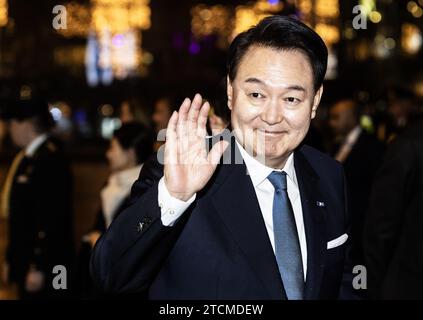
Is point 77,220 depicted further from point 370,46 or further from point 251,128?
point 370,46

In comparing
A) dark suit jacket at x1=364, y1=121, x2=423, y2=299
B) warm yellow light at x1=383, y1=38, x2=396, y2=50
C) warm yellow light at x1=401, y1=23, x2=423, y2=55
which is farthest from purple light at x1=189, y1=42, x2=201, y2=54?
dark suit jacket at x1=364, y1=121, x2=423, y2=299

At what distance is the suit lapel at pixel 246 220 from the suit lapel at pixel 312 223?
0.19 meters

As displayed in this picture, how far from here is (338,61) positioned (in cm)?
3638

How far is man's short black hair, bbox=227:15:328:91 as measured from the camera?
2.22m

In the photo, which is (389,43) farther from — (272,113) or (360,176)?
(272,113)

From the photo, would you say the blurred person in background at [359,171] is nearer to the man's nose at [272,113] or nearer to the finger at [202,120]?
the man's nose at [272,113]

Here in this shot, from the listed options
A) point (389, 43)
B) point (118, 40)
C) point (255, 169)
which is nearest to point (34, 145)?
point (255, 169)

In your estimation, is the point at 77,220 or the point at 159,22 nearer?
the point at 77,220

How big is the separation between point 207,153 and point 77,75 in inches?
1641

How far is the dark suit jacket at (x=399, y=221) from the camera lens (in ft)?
12.4

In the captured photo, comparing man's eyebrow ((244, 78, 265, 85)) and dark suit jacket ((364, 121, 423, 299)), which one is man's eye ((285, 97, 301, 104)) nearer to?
man's eyebrow ((244, 78, 265, 85))

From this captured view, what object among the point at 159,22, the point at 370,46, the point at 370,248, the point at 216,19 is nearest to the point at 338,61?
the point at 370,46

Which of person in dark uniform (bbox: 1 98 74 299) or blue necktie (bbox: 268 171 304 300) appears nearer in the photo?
blue necktie (bbox: 268 171 304 300)

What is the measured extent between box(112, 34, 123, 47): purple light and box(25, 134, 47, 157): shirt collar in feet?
112
